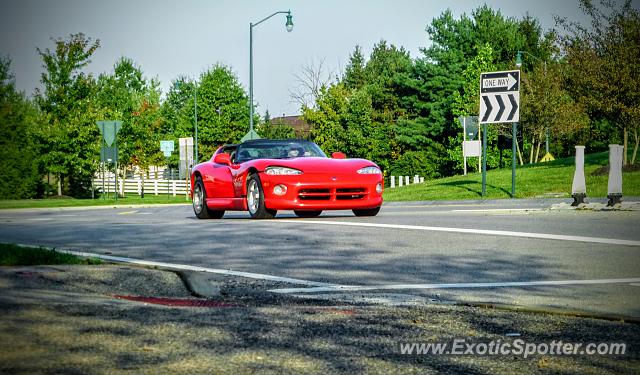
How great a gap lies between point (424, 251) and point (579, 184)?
8.09 meters

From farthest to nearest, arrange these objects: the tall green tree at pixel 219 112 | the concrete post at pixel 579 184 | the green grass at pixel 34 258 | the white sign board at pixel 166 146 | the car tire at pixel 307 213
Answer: the tall green tree at pixel 219 112 → the white sign board at pixel 166 146 → the car tire at pixel 307 213 → the concrete post at pixel 579 184 → the green grass at pixel 34 258

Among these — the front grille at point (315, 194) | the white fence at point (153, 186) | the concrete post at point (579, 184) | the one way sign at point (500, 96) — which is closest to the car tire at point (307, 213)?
the front grille at point (315, 194)

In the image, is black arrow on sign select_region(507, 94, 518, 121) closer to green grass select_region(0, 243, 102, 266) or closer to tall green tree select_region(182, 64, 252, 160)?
green grass select_region(0, 243, 102, 266)

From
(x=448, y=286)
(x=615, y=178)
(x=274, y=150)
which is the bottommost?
(x=448, y=286)

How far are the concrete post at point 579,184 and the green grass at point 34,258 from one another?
1092cm

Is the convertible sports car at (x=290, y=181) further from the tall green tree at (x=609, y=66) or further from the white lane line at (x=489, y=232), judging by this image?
the tall green tree at (x=609, y=66)

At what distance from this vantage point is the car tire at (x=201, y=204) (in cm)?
1662

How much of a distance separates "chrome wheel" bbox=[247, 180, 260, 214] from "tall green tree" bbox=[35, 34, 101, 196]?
105 feet

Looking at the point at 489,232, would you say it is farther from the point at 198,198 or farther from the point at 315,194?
the point at 198,198

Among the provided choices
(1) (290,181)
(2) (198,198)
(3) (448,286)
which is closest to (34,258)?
(3) (448,286)

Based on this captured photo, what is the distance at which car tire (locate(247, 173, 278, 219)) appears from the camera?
15.0 m

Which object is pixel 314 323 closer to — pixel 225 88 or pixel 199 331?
pixel 199 331

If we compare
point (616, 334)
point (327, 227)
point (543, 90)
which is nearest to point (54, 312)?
point (616, 334)

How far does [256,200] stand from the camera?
15.1m
